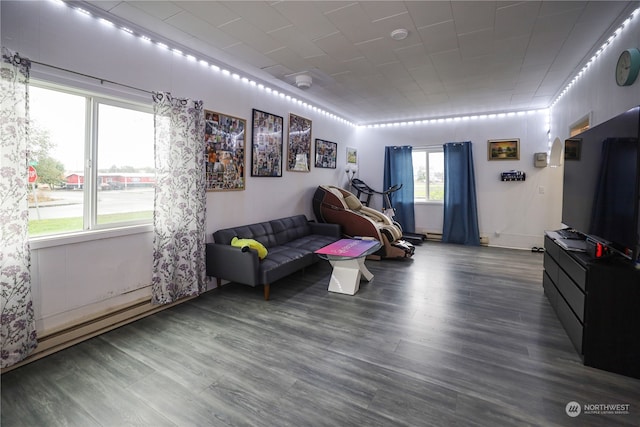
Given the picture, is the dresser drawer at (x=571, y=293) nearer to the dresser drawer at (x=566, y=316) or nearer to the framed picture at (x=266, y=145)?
the dresser drawer at (x=566, y=316)

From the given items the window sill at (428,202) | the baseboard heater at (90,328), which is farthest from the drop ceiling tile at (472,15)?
the window sill at (428,202)

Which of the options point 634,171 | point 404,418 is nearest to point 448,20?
point 634,171

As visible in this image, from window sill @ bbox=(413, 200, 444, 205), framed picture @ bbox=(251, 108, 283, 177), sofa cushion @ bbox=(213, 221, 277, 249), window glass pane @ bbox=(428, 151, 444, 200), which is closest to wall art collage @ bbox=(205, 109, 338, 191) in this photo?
framed picture @ bbox=(251, 108, 283, 177)

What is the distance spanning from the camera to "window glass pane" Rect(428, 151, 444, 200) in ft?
23.3

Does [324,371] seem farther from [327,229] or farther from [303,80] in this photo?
[303,80]

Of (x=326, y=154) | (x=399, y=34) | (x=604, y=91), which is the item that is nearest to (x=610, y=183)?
(x=604, y=91)

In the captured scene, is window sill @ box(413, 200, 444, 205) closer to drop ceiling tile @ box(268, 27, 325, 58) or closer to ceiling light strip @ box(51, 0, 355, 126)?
ceiling light strip @ box(51, 0, 355, 126)

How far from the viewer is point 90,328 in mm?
2646

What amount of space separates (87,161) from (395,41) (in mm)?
3269

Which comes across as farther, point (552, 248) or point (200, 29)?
point (552, 248)

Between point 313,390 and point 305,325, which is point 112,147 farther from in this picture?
point 313,390

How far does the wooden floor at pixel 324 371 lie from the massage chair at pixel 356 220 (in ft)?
5.99

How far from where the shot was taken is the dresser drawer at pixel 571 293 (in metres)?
2.30

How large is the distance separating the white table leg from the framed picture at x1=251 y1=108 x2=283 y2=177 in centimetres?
185
